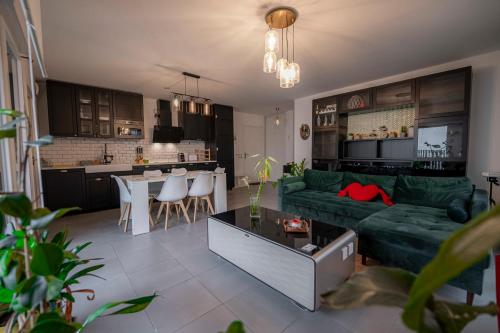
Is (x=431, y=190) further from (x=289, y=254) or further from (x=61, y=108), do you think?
(x=61, y=108)

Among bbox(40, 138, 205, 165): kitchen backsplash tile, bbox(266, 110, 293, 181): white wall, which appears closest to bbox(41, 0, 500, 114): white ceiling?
bbox(40, 138, 205, 165): kitchen backsplash tile

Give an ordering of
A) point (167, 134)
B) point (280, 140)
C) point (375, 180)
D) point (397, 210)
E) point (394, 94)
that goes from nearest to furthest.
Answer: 1. point (397, 210)
2. point (375, 180)
3. point (394, 94)
4. point (167, 134)
5. point (280, 140)

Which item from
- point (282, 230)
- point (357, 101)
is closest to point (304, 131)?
point (357, 101)

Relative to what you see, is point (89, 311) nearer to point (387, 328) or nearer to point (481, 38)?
point (387, 328)

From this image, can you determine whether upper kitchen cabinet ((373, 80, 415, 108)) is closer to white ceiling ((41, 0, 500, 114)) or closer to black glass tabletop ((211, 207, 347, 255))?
white ceiling ((41, 0, 500, 114))

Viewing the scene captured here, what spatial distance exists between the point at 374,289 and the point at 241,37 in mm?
2825

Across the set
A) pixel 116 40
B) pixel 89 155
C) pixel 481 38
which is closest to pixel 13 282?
pixel 116 40

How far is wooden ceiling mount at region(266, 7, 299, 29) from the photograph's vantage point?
6.71 feet

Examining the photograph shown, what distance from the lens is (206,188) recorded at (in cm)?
364

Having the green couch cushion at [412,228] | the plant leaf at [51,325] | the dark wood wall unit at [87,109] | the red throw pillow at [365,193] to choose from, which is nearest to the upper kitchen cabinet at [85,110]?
the dark wood wall unit at [87,109]

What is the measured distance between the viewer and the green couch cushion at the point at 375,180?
311 cm

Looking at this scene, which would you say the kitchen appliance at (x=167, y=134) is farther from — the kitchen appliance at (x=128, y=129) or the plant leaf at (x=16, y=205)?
the plant leaf at (x=16, y=205)

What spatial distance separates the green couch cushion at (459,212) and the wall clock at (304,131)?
351cm

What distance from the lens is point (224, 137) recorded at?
6.38 meters
